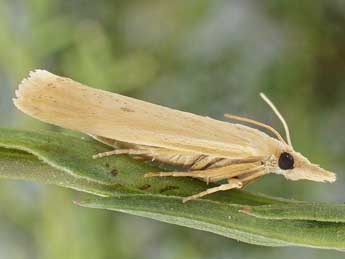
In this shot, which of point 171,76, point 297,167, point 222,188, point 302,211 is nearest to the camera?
point 302,211

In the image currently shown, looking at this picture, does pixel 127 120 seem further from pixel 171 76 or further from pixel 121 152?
pixel 171 76

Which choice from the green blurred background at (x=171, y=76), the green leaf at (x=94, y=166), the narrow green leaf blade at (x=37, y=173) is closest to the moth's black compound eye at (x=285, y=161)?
the green leaf at (x=94, y=166)

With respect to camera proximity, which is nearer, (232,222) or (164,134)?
(232,222)

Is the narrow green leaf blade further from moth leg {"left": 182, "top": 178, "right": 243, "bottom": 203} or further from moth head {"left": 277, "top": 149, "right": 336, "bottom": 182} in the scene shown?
moth head {"left": 277, "top": 149, "right": 336, "bottom": 182}

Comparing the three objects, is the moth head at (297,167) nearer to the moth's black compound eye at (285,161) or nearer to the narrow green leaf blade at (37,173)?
the moth's black compound eye at (285,161)

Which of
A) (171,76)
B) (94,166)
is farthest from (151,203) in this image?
(171,76)

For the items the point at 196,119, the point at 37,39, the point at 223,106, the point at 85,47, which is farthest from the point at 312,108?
the point at 196,119

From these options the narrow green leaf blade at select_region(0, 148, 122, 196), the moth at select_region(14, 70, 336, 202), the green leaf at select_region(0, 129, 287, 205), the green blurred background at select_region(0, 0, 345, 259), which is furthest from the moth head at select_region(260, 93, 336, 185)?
the green blurred background at select_region(0, 0, 345, 259)
